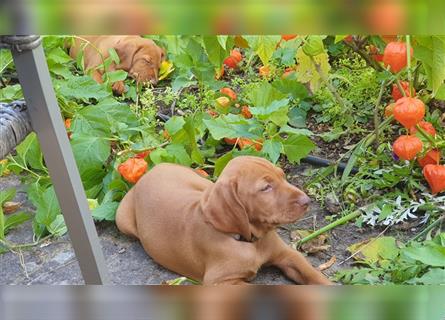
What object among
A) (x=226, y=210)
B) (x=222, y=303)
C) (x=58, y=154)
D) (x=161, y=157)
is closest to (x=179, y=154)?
(x=161, y=157)

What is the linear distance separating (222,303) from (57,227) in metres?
1.20

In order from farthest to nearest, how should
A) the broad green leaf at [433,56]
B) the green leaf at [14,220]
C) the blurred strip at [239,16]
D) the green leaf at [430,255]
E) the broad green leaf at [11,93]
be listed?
the broad green leaf at [11,93], the green leaf at [14,220], the green leaf at [430,255], the broad green leaf at [433,56], the blurred strip at [239,16]

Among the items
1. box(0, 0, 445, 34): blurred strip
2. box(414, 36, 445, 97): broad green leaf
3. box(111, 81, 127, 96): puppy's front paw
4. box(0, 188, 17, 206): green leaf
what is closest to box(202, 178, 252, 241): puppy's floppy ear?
box(414, 36, 445, 97): broad green leaf

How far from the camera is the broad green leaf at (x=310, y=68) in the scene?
1.73m

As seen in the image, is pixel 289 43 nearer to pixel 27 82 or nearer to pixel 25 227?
pixel 25 227

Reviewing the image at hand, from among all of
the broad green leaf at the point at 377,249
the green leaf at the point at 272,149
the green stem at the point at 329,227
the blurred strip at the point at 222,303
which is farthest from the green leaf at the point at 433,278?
the blurred strip at the point at 222,303

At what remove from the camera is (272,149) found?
1647 mm

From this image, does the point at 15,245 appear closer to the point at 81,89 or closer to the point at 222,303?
the point at 81,89

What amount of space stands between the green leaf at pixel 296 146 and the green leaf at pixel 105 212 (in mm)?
422

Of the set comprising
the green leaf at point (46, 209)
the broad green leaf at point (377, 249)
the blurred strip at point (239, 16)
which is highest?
the blurred strip at point (239, 16)

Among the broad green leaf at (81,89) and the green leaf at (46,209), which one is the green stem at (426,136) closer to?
the broad green leaf at (81,89)

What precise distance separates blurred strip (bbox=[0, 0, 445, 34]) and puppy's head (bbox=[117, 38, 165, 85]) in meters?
1.74

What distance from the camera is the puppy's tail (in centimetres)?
170

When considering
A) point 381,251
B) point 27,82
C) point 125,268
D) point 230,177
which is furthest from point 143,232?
point 27,82
